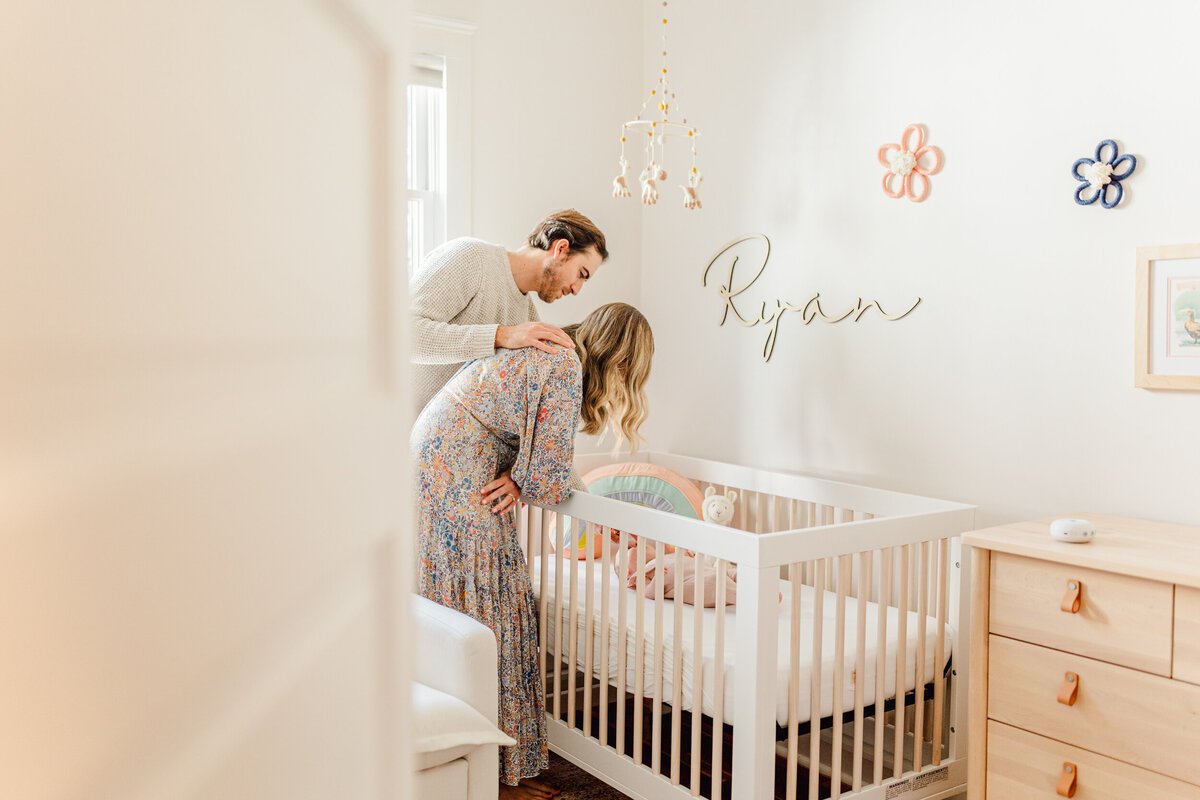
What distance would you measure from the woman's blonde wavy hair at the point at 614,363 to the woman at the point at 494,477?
22cm

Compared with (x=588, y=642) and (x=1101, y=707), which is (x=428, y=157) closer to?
(x=588, y=642)

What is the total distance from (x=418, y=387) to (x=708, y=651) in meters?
1.01

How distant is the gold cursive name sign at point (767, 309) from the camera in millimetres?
2596

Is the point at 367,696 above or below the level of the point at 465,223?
below

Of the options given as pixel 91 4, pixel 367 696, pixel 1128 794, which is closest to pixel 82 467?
pixel 91 4

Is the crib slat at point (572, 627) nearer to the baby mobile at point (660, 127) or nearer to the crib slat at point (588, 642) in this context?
the crib slat at point (588, 642)

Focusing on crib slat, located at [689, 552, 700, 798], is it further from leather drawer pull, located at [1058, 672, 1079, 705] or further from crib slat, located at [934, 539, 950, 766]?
leather drawer pull, located at [1058, 672, 1079, 705]

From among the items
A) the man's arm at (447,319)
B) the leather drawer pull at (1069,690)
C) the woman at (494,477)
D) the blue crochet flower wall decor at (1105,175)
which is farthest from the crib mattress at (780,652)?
the blue crochet flower wall decor at (1105,175)

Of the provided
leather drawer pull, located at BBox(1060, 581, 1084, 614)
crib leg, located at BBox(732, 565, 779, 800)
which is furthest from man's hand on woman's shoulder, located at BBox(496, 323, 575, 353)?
leather drawer pull, located at BBox(1060, 581, 1084, 614)

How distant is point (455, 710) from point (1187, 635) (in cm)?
123

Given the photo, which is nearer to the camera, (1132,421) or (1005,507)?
(1132,421)

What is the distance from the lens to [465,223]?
10.1 feet

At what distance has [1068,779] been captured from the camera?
1627 millimetres

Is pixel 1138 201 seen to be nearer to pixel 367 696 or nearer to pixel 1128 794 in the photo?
pixel 1128 794
